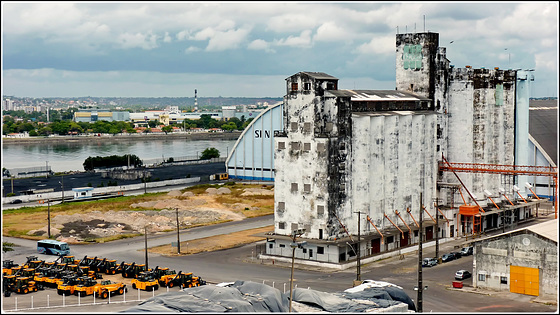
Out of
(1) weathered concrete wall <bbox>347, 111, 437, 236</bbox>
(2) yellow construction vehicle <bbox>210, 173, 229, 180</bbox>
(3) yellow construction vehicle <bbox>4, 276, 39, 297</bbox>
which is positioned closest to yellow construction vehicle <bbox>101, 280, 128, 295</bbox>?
(3) yellow construction vehicle <bbox>4, 276, 39, 297</bbox>

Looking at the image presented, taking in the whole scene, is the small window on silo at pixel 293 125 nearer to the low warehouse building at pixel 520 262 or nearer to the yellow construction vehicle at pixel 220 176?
→ the low warehouse building at pixel 520 262

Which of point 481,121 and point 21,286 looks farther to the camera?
point 481,121

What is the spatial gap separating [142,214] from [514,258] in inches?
2360

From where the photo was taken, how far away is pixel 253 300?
45.0m

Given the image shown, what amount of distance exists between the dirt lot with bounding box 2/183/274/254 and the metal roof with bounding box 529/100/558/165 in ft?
147

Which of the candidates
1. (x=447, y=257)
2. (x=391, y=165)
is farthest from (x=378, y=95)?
(x=447, y=257)

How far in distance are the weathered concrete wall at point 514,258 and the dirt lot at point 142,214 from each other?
1291 inches

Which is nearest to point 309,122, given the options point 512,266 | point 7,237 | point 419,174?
point 419,174

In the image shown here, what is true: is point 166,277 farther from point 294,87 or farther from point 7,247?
point 7,247

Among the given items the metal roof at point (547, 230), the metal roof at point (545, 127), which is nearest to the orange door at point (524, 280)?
the metal roof at point (547, 230)

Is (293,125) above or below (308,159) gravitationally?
above

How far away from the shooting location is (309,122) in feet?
248

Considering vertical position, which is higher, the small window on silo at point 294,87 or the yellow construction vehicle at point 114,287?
the small window on silo at point 294,87

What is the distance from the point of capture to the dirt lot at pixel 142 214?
93500mm
